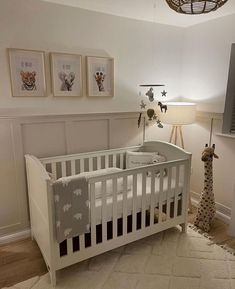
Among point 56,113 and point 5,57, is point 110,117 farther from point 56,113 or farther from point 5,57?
point 5,57

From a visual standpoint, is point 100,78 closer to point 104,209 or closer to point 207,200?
point 104,209

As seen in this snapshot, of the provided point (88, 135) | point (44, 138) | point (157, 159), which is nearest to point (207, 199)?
point (157, 159)

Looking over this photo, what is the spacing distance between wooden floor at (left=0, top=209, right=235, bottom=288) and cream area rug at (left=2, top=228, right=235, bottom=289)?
0.32 ft

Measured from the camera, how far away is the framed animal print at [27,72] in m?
2.17

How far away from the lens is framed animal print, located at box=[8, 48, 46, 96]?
2.17m

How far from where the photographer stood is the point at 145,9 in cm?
240

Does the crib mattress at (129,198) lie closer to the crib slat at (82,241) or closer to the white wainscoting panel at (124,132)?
the crib slat at (82,241)

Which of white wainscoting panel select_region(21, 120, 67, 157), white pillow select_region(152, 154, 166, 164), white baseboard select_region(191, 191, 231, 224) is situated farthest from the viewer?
white baseboard select_region(191, 191, 231, 224)

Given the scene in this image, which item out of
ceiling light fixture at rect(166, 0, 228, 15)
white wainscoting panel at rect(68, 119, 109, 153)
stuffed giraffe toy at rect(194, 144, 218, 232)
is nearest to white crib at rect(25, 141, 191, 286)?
white wainscoting panel at rect(68, 119, 109, 153)

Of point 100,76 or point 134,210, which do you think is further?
point 100,76

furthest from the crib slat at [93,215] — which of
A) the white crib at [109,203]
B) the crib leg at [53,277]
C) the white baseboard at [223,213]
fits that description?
the white baseboard at [223,213]

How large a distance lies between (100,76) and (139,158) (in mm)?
1025

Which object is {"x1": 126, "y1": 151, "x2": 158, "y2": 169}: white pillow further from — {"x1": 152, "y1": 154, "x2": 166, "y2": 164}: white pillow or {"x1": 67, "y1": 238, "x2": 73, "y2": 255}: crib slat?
{"x1": 67, "y1": 238, "x2": 73, "y2": 255}: crib slat

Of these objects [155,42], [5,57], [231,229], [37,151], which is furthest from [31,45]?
[231,229]
